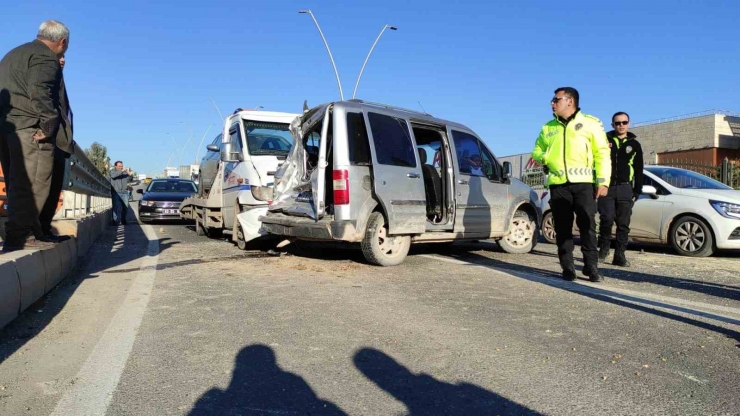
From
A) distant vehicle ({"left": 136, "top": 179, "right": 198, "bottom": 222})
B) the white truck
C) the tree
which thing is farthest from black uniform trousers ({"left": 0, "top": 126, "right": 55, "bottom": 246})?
the tree

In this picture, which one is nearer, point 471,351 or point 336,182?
point 471,351

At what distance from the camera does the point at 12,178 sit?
16.0 feet

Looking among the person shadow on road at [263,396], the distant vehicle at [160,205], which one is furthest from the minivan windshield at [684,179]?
the distant vehicle at [160,205]

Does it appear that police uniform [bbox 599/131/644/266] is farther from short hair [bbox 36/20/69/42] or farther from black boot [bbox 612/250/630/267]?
short hair [bbox 36/20/69/42]

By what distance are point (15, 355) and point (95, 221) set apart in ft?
22.6

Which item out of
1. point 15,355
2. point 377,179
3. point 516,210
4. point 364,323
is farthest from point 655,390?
point 516,210

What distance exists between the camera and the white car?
8625 mm

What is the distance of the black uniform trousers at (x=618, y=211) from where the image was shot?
7.41 m

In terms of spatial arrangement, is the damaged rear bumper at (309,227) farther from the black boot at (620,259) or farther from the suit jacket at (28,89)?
the black boot at (620,259)

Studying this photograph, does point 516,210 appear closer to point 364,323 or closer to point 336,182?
point 336,182

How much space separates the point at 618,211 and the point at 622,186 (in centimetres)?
33

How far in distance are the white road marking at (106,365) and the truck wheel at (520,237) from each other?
18.4ft

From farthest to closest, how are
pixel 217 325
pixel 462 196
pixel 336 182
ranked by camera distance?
1. pixel 462 196
2. pixel 336 182
3. pixel 217 325

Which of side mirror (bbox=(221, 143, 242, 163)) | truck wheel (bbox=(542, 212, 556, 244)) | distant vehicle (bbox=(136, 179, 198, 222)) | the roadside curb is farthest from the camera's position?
distant vehicle (bbox=(136, 179, 198, 222))
